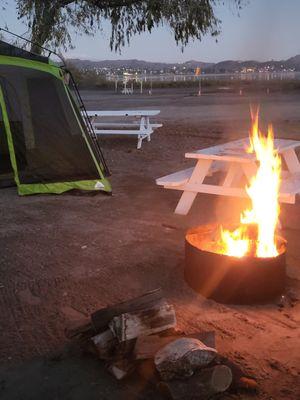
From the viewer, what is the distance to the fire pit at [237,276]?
416 cm

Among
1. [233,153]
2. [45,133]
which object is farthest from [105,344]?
[45,133]

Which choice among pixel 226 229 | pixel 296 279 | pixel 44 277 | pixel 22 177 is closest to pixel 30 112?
pixel 22 177

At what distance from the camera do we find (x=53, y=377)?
129 inches

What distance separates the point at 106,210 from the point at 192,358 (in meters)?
4.25

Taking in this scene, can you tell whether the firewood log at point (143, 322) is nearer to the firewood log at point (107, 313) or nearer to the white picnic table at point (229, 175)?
the firewood log at point (107, 313)

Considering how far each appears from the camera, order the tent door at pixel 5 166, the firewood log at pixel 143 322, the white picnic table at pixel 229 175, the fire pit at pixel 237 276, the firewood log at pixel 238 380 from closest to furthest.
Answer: the firewood log at pixel 238 380
the firewood log at pixel 143 322
the fire pit at pixel 237 276
the white picnic table at pixel 229 175
the tent door at pixel 5 166

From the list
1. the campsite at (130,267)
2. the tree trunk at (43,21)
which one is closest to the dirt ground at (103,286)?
the campsite at (130,267)

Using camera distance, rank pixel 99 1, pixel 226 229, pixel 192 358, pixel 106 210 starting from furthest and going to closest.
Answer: pixel 99 1, pixel 106 210, pixel 226 229, pixel 192 358

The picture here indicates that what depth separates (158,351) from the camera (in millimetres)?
3135

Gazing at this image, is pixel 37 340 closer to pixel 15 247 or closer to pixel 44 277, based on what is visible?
pixel 44 277

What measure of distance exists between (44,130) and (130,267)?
385cm

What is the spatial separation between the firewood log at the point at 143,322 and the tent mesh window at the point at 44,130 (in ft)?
16.1

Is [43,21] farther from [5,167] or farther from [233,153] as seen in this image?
[233,153]

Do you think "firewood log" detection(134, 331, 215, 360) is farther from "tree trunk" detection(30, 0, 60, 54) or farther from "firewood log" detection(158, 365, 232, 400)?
"tree trunk" detection(30, 0, 60, 54)
